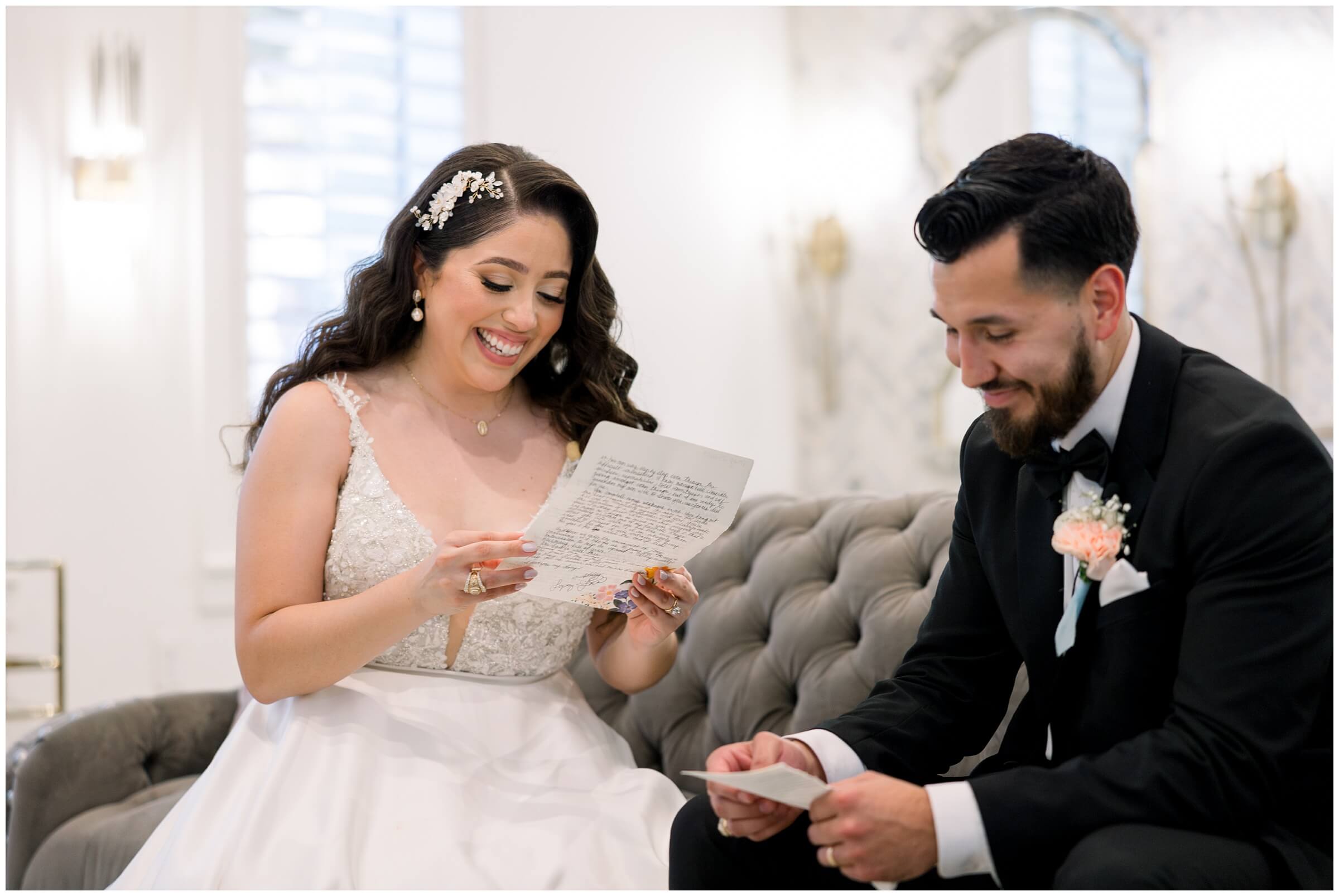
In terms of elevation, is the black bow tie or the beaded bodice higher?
the black bow tie

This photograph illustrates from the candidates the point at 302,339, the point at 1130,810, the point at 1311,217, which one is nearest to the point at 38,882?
the point at 302,339

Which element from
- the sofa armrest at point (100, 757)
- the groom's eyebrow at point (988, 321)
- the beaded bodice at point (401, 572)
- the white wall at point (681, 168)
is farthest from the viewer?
the white wall at point (681, 168)

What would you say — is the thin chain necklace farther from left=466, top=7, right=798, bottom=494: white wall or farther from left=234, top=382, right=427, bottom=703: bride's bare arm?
left=466, top=7, right=798, bottom=494: white wall

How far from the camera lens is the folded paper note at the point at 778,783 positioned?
140cm

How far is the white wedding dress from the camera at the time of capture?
1.95 m

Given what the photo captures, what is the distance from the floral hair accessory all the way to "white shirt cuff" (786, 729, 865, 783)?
47.7 inches

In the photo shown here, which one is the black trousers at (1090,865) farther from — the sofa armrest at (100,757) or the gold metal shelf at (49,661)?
the gold metal shelf at (49,661)

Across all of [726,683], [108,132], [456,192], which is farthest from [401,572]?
[108,132]

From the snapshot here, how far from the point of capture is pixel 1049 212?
1.52 metres

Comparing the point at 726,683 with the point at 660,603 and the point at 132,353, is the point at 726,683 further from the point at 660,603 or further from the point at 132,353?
the point at 132,353

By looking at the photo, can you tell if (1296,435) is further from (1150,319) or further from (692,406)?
(692,406)

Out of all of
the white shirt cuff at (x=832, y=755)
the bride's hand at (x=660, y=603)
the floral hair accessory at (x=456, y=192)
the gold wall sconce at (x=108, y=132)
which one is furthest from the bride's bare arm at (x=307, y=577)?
the gold wall sconce at (x=108, y=132)

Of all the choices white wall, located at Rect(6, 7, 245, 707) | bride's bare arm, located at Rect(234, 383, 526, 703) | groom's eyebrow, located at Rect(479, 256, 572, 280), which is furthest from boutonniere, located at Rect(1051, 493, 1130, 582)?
white wall, located at Rect(6, 7, 245, 707)

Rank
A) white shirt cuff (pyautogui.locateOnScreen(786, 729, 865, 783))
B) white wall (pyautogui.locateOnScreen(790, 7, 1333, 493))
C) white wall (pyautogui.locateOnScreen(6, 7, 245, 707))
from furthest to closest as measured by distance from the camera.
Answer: white wall (pyautogui.locateOnScreen(6, 7, 245, 707)) < white wall (pyautogui.locateOnScreen(790, 7, 1333, 493)) < white shirt cuff (pyautogui.locateOnScreen(786, 729, 865, 783))
